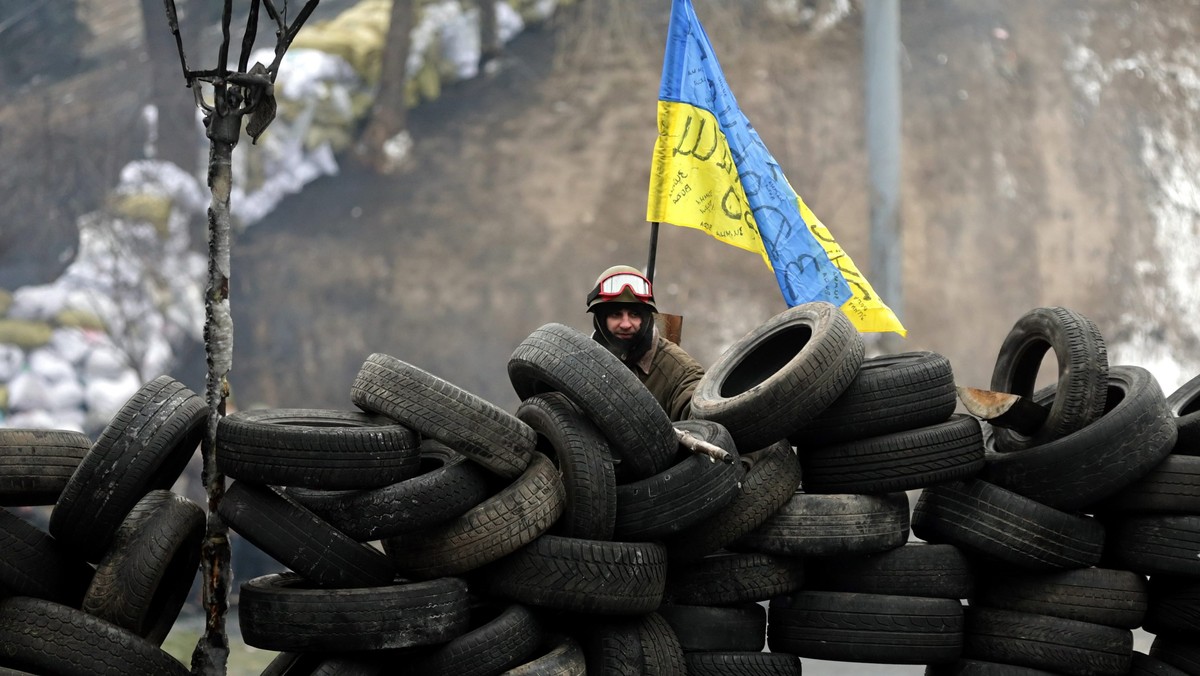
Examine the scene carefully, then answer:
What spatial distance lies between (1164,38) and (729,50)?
7554mm

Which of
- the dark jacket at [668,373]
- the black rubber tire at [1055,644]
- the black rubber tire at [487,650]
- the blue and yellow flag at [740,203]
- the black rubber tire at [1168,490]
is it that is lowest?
the black rubber tire at [1055,644]

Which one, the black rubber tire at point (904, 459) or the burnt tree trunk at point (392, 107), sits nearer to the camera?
the black rubber tire at point (904, 459)

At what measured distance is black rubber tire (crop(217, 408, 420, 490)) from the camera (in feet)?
12.6

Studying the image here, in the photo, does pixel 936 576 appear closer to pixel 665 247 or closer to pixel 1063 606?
pixel 1063 606

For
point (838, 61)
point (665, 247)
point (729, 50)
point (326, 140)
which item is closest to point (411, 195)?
point (326, 140)

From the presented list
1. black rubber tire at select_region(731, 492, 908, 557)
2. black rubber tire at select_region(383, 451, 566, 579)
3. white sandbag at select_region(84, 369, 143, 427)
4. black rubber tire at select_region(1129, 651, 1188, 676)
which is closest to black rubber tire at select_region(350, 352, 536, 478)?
black rubber tire at select_region(383, 451, 566, 579)

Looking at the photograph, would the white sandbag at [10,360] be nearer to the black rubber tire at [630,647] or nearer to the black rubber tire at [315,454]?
the black rubber tire at [315,454]

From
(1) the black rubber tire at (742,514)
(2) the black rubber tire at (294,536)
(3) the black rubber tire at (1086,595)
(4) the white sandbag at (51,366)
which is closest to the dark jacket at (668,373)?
(1) the black rubber tire at (742,514)

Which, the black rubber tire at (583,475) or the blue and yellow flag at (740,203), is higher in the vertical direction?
the blue and yellow flag at (740,203)

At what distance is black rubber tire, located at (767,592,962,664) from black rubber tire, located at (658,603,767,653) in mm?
209

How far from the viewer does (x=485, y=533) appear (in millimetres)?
3975

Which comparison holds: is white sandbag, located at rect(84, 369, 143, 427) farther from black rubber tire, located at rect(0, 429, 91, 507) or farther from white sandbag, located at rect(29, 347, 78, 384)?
black rubber tire, located at rect(0, 429, 91, 507)

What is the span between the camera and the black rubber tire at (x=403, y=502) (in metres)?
3.93

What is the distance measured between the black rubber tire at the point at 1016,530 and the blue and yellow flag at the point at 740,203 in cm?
152
